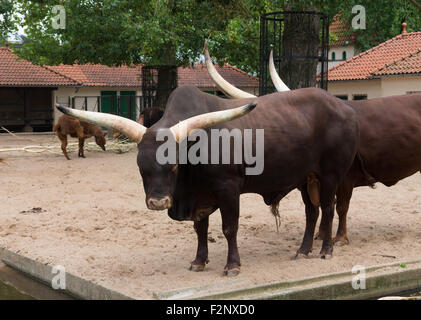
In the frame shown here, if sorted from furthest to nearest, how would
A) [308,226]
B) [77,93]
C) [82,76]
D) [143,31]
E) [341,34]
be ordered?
[341,34], [82,76], [77,93], [143,31], [308,226]

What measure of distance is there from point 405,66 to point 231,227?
663 inches

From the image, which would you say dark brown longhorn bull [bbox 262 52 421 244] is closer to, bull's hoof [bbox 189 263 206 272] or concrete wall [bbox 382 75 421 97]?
Result: bull's hoof [bbox 189 263 206 272]

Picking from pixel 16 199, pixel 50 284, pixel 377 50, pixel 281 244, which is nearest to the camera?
pixel 50 284

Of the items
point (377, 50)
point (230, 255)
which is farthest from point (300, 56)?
point (377, 50)

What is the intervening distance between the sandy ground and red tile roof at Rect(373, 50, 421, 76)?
31.0 feet

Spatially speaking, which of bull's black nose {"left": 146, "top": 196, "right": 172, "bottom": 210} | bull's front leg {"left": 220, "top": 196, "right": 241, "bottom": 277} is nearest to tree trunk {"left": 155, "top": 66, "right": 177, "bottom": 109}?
bull's front leg {"left": 220, "top": 196, "right": 241, "bottom": 277}

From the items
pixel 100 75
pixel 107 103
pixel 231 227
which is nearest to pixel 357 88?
pixel 107 103

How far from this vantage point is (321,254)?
249 inches

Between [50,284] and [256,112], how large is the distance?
8.07ft

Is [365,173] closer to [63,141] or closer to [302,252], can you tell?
[302,252]

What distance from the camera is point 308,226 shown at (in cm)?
648

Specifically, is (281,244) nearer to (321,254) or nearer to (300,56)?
(321,254)

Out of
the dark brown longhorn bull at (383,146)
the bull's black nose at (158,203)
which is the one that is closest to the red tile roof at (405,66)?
the dark brown longhorn bull at (383,146)

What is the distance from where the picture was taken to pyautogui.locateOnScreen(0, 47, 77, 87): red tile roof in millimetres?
28844
